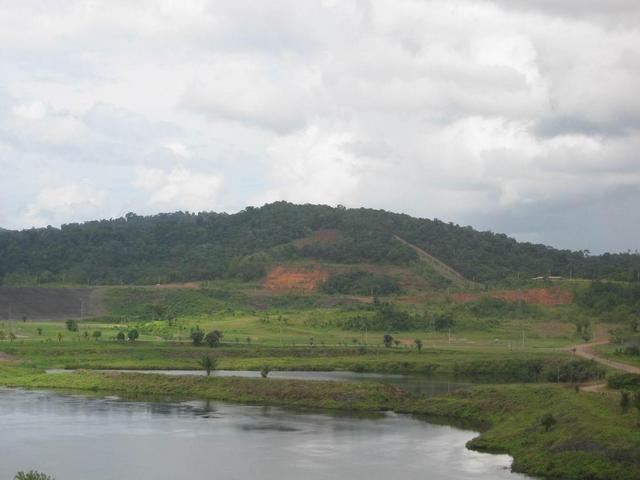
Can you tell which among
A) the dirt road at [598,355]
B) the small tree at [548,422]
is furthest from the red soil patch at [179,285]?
the small tree at [548,422]

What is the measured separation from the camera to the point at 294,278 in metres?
171

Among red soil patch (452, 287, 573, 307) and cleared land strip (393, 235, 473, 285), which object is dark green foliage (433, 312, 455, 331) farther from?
cleared land strip (393, 235, 473, 285)

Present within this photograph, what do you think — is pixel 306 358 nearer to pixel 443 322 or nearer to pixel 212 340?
pixel 212 340

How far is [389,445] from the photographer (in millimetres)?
52406

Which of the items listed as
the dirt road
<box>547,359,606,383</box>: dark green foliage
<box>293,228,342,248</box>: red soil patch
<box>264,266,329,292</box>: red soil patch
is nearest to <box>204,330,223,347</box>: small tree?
<box>547,359,606,383</box>: dark green foliage

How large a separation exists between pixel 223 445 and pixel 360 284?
111491 mm

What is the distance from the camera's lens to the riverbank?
45.1m

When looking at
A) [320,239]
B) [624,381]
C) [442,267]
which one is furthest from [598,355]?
[320,239]

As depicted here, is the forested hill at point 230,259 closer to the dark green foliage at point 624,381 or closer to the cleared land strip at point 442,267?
the cleared land strip at point 442,267

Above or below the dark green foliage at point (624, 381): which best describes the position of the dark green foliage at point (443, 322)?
above

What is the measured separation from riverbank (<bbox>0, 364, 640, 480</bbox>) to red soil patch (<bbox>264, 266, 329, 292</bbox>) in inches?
3292

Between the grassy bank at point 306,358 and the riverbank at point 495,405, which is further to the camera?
the grassy bank at point 306,358

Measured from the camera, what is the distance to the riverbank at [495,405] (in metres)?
45.1

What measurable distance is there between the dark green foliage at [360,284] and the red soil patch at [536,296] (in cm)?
2008
